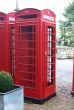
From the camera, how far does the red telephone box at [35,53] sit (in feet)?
19.8

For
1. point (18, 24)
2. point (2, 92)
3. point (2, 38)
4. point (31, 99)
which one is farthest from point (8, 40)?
point (2, 92)

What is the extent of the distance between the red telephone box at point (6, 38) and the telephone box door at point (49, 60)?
41.0 inches

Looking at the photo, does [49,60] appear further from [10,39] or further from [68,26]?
[68,26]

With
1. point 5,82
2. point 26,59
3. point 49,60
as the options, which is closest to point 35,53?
point 26,59

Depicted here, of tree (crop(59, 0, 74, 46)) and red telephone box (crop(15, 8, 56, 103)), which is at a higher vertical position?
tree (crop(59, 0, 74, 46))

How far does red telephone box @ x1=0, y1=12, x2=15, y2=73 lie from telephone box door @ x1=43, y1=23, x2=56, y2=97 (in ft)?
3.42

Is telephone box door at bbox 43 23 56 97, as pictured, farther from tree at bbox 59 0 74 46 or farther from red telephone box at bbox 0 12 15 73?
tree at bbox 59 0 74 46

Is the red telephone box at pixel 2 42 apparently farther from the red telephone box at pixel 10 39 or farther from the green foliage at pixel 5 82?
the green foliage at pixel 5 82

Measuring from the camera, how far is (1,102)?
4480 mm

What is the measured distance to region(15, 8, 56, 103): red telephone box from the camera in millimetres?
6031

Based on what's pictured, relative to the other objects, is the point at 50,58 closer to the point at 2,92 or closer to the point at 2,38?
the point at 2,38

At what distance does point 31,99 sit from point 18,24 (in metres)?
1.85

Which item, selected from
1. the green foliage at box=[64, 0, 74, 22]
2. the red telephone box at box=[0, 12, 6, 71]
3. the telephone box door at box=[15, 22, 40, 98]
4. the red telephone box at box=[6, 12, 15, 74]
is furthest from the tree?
the telephone box door at box=[15, 22, 40, 98]

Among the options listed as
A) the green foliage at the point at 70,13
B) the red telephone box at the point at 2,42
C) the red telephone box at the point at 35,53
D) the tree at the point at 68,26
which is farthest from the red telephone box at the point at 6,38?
the green foliage at the point at 70,13
